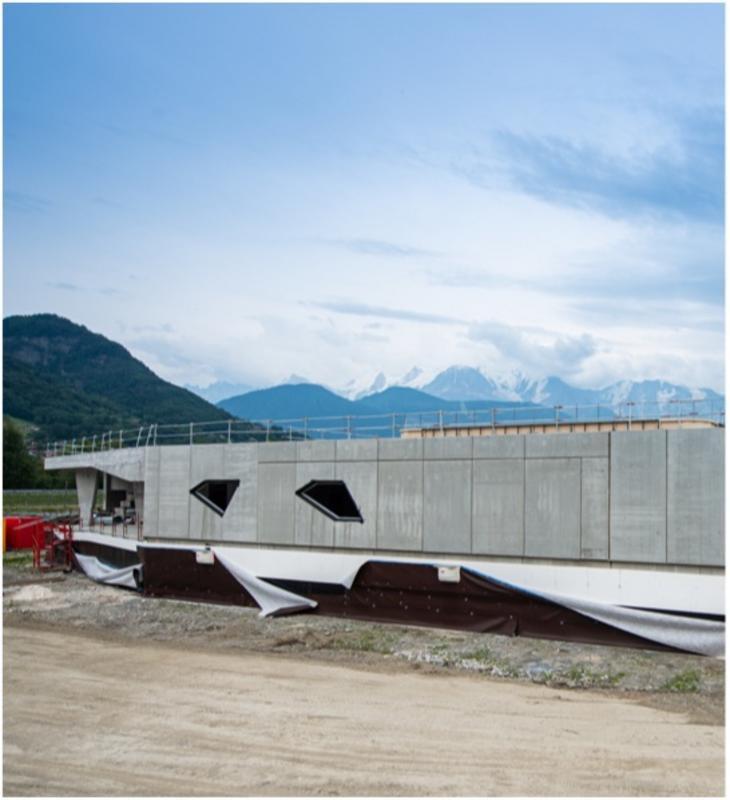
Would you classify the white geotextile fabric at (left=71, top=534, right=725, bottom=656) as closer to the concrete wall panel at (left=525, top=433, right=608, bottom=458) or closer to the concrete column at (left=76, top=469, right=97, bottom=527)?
the concrete wall panel at (left=525, top=433, right=608, bottom=458)

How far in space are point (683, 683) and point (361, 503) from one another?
986 cm

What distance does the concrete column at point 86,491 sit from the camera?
3953 cm

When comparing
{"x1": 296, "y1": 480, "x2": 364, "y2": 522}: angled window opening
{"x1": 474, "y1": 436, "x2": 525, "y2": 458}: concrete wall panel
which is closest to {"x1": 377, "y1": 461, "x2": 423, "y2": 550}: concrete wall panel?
{"x1": 296, "y1": 480, "x2": 364, "y2": 522}: angled window opening

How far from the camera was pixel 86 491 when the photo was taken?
40.1m

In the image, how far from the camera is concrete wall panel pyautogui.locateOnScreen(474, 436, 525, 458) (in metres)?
22.0

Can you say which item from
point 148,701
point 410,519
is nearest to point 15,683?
point 148,701

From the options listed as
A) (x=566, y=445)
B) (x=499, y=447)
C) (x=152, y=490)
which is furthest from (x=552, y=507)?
(x=152, y=490)

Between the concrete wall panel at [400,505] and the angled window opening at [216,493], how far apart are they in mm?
5207

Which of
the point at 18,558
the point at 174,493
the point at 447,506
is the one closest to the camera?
the point at 447,506

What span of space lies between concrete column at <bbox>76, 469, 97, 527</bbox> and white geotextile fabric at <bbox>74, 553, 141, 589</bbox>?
17.2 ft

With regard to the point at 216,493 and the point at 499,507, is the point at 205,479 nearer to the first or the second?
the point at 216,493

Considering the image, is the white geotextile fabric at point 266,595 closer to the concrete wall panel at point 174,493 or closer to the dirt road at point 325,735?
the concrete wall panel at point 174,493

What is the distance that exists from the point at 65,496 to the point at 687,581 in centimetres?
6400

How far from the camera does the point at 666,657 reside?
753 inches
